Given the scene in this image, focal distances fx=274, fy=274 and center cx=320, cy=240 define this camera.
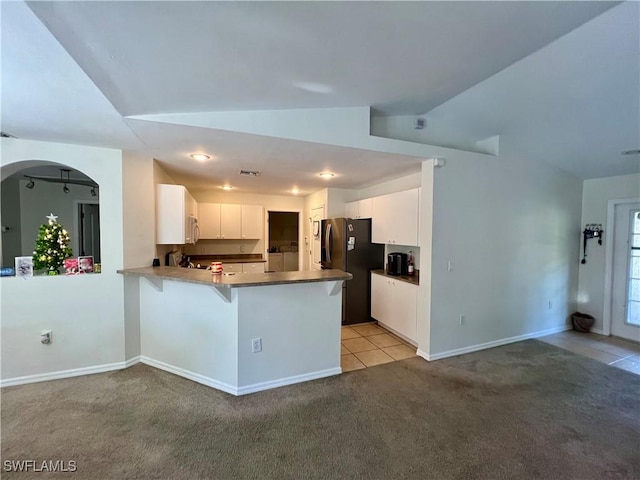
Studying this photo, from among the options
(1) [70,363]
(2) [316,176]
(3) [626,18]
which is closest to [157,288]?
(1) [70,363]

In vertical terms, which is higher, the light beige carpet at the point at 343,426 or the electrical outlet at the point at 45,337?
the electrical outlet at the point at 45,337

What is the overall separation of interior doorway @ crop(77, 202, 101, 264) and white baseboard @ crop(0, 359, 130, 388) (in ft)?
8.52

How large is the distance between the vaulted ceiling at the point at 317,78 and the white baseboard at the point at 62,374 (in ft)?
7.51

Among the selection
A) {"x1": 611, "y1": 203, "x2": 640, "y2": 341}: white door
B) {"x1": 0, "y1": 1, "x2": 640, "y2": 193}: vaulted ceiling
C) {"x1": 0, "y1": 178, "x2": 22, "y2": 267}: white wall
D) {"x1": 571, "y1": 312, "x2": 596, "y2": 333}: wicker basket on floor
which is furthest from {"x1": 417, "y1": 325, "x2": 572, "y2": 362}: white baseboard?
{"x1": 0, "y1": 178, "x2": 22, "y2": 267}: white wall

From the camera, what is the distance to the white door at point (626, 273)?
3.91m

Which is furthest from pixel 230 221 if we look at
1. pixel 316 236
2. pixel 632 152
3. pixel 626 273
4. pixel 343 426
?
pixel 626 273

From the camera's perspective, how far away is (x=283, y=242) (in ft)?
25.2

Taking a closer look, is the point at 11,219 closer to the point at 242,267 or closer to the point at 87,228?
the point at 87,228

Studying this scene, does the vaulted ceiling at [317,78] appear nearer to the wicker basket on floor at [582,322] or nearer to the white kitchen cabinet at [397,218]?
the white kitchen cabinet at [397,218]

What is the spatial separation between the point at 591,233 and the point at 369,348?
392 cm

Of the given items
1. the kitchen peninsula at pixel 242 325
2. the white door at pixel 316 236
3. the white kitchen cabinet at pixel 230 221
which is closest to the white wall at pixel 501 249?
the kitchen peninsula at pixel 242 325

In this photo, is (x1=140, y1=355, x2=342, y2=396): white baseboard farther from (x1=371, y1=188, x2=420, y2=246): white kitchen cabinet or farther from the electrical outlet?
(x1=371, y1=188, x2=420, y2=246): white kitchen cabinet

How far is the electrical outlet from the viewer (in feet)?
8.81

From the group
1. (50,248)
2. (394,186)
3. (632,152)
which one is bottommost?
(50,248)
